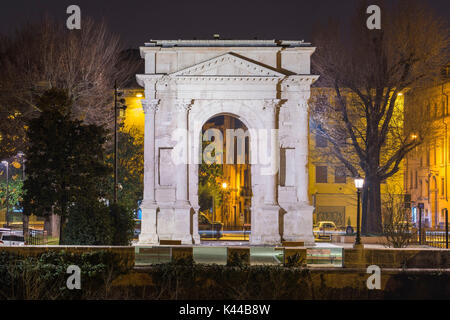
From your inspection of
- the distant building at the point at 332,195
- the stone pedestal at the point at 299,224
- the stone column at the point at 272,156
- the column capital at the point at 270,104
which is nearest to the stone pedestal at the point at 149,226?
the stone column at the point at 272,156

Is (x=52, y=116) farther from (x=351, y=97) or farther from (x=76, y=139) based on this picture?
(x=351, y=97)

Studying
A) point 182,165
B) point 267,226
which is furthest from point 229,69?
point 267,226

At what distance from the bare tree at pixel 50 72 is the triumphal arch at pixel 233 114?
475 centimetres

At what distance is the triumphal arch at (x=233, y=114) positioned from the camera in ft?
156

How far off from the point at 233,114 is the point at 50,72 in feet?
39.3

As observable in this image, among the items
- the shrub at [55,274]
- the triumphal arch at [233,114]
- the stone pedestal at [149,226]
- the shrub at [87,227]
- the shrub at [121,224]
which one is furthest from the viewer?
the triumphal arch at [233,114]

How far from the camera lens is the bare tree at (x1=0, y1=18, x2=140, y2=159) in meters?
50.4

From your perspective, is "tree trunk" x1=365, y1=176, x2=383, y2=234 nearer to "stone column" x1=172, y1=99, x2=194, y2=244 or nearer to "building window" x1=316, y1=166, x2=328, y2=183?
"stone column" x1=172, y1=99, x2=194, y2=244

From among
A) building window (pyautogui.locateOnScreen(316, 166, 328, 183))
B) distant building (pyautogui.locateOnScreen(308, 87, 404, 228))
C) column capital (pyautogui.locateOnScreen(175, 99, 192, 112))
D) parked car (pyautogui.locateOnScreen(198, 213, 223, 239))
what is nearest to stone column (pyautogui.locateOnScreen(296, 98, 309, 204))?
column capital (pyautogui.locateOnScreen(175, 99, 192, 112))

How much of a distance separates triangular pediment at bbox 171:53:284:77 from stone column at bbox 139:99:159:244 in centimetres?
276

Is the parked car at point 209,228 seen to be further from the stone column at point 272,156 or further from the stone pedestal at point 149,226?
the stone pedestal at point 149,226
